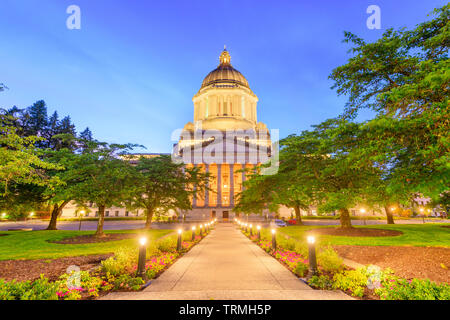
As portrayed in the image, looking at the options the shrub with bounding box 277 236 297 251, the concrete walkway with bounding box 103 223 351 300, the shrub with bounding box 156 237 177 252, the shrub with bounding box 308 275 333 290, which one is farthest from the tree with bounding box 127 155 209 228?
the shrub with bounding box 308 275 333 290

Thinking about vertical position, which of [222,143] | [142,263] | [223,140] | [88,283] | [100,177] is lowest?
[88,283]

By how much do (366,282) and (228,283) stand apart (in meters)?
4.00

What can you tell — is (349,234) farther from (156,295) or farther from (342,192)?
(156,295)

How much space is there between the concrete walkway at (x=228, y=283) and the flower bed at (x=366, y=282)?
1.18 feet

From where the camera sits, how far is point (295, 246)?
1251 cm

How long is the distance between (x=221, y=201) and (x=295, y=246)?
4999 centimetres

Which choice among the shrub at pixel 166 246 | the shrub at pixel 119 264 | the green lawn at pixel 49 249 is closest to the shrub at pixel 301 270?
the shrub at pixel 119 264

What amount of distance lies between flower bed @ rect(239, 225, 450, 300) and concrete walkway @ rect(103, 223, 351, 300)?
0.36m

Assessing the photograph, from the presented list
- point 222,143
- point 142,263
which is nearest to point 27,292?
point 142,263

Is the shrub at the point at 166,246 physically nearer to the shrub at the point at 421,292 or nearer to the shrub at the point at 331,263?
the shrub at the point at 331,263

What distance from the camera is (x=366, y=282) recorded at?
6.50 metres

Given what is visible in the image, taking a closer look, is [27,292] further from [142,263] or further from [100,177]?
[100,177]

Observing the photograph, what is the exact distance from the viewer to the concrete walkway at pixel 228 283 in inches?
241

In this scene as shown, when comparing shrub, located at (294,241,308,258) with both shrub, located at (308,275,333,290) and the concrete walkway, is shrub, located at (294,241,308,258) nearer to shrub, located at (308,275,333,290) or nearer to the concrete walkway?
the concrete walkway
